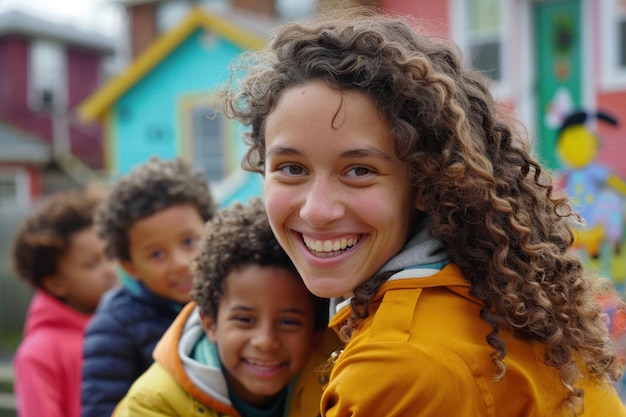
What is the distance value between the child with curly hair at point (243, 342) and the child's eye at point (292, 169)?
0.47m

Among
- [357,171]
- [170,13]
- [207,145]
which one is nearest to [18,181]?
[170,13]

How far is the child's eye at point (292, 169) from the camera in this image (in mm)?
1653

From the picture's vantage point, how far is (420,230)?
168 centimetres

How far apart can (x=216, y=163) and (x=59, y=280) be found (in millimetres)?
11393

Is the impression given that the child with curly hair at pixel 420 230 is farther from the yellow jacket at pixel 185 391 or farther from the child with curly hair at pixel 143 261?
the child with curly hair at pixel 143 261

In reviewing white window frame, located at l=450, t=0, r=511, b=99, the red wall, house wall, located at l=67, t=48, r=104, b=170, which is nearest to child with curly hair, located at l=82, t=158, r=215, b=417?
the red wall

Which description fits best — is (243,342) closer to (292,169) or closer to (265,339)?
(265,339)

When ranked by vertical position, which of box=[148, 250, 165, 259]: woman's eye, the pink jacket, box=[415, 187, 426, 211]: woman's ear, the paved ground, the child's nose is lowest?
the paved ground

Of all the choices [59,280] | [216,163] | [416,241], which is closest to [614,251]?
[59,280]

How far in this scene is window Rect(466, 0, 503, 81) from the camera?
1114 cm

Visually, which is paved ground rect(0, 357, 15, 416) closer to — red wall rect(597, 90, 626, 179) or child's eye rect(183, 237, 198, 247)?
child's eye rect(183, 237, 198, 247)

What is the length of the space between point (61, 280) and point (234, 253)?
69.0 inches

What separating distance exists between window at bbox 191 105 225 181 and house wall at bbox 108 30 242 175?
34cm

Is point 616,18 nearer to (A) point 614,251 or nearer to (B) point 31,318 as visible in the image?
(A) point 614,251
